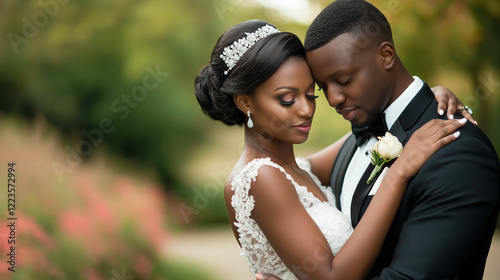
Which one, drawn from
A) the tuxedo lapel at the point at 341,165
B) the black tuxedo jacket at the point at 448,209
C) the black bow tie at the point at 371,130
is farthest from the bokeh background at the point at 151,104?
the black tuxedo jacket at the point at 448,209

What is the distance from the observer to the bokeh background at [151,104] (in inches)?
209

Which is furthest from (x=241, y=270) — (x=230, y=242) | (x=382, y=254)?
(x=382, y=254)

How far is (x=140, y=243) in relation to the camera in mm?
5211

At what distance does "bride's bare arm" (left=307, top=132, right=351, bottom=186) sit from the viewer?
124 inches

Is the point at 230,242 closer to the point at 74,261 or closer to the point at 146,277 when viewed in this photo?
the point at 146,277

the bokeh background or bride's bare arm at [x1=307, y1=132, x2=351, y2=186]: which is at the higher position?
the bokeh background

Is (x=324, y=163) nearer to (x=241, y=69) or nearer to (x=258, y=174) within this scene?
(x=258, y=174)

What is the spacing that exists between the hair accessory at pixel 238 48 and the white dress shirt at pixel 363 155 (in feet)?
2.28

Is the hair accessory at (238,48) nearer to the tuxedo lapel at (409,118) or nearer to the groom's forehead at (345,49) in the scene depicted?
the groom's forehead at (345,49)

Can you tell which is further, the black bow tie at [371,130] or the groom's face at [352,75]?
the black bow tie at [371,130]

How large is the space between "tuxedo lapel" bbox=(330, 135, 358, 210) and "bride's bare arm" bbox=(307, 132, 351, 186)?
0.29 feet

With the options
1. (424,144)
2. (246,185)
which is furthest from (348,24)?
(246,185)

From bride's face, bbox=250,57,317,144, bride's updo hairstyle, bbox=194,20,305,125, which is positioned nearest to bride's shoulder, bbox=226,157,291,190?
bride's face, bbox=250,57,317,144

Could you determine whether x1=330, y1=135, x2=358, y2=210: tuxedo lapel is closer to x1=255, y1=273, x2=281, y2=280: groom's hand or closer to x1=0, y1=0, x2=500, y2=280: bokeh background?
x1=255, y1=273, x2=281, y2=280: groom's hand
